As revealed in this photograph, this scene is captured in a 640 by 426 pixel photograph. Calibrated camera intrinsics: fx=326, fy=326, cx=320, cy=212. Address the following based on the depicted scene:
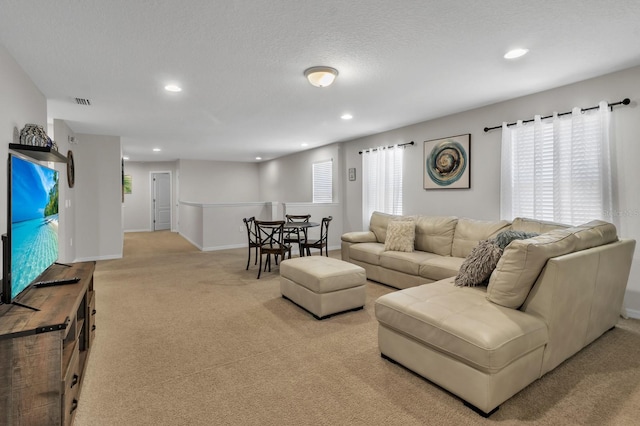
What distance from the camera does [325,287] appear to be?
10.3 feet

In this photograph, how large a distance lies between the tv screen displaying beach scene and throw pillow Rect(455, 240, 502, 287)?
2.93 m

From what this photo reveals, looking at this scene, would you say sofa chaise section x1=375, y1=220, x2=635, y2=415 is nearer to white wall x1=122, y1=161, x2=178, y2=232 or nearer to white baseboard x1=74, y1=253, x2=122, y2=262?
white baseboard x1=74, y1=253, x2=122, y2=262

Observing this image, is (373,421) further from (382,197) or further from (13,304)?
(382,197)

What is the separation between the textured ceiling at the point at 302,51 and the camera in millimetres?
2127

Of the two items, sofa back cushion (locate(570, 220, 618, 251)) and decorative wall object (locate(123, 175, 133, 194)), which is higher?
decorative wall object (locate(123, 175, 133, 194))

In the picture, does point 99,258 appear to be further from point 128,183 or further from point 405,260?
point 405,260

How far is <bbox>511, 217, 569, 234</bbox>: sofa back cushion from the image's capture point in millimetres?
3208

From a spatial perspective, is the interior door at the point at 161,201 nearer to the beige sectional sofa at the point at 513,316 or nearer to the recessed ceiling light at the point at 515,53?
the beige sectional sofa at the point at 513,316

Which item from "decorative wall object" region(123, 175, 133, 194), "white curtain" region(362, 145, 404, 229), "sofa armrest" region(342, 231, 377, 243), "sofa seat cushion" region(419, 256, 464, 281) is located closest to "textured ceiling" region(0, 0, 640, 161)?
"white curtain" region(362, 145, 404, 229)

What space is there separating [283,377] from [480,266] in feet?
5.60

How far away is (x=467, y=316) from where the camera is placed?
1.99 meters

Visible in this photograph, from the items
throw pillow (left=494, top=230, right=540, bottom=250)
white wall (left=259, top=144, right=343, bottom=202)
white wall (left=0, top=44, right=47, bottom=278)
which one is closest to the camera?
white wall (left=0, top=44, right=47, bottom=278)

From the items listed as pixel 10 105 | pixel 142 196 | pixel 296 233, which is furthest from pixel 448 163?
pixel 142 196

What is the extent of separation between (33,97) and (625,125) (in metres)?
5.90
